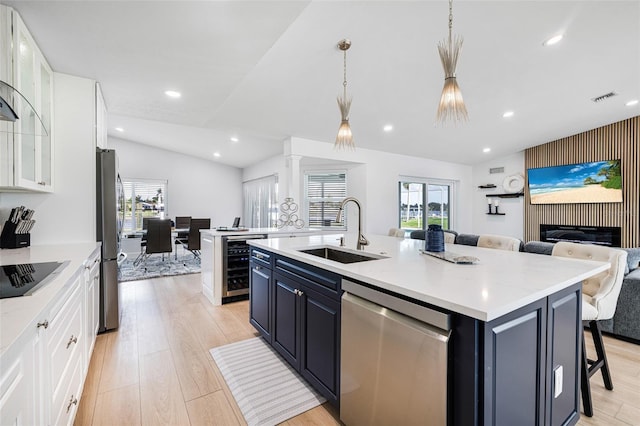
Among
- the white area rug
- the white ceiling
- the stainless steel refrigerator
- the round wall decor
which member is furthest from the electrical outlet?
the round wall decor

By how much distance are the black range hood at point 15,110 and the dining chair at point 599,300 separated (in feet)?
10.7

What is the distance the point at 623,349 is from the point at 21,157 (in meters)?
4.91

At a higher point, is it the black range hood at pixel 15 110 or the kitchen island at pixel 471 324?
the black range hood at pixel 15 110

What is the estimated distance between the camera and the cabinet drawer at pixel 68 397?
1193mm

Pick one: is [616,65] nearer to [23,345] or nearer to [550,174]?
[550,174]

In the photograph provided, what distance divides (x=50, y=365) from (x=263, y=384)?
4.00 ft

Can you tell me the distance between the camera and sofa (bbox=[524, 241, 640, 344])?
2.47m

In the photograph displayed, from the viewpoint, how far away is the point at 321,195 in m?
5.71

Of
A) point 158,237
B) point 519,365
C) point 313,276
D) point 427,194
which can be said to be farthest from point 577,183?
point 158,237

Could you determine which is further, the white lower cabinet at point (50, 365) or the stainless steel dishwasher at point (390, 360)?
the stainless steel dishwasher at point (390, 360)

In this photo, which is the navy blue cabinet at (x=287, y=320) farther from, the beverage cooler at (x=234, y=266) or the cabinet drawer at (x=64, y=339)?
the beverage cooler at (x=234, y=266)

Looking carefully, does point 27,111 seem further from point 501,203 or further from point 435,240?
point 501,203

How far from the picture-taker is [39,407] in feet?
3.21

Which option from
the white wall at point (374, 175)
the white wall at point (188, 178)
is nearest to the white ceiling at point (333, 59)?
the white wall at point (374, 175)
